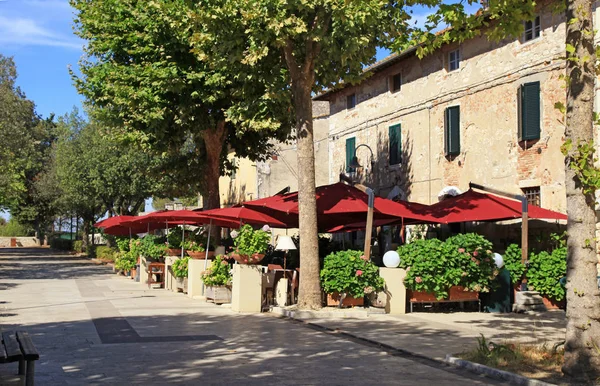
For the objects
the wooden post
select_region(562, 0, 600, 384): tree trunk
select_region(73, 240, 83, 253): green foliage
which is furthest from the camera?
select_region(73, 240, 83, 253): green foliage

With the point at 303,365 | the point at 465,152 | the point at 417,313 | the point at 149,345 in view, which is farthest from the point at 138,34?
the point at 303,365

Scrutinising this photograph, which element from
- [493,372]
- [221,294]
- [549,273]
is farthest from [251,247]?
[493,372]

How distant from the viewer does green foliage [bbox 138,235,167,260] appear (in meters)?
26.0

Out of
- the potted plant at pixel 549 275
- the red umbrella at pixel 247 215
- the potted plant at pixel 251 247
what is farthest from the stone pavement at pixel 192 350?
the potted plant at pixel 549 275

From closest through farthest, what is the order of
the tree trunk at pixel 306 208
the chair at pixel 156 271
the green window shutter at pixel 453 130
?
the tree trunk at pixel 306 208
the green window shutter at pixel 453 130
the chair at pixel 156 271

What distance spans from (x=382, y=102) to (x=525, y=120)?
8.20m

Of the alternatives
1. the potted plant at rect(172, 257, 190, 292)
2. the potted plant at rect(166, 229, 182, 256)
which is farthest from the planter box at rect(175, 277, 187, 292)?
the potted plant at rect(166, 229, 182, 256)

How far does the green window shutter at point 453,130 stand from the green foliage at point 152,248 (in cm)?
1006

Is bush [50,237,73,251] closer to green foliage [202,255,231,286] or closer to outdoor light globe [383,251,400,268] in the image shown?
green foliage [202,255,231,286]

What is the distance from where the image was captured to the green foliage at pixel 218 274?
1795 centimetres

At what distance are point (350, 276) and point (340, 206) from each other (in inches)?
77.0

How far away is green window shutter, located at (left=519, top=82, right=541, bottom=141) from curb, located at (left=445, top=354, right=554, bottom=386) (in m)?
10.5

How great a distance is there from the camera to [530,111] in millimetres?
19219

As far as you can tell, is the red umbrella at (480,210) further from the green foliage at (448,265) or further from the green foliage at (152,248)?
the green foliage at (152,248)
